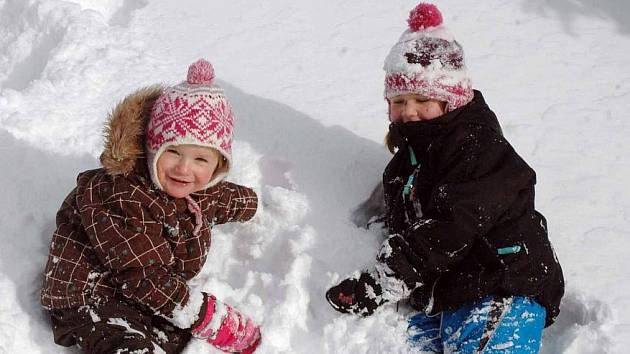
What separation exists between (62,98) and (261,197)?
1316mm

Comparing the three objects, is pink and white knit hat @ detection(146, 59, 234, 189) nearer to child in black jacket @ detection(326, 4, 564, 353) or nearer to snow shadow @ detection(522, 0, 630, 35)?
child in black jacket @ detection(326, 4, 564, 353)

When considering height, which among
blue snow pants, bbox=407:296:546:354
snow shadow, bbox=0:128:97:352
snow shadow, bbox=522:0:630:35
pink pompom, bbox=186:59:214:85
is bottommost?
blue snow pants, bbox=407:296:546:354

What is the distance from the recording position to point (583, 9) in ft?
15.4

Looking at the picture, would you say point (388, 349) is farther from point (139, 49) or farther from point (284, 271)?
point (139, 49)

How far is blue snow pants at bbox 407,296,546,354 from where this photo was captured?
241 cm

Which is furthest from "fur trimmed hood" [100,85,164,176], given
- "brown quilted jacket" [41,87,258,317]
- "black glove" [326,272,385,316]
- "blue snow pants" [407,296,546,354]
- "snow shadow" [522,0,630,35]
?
"snow shadow" [522,0,630,35]

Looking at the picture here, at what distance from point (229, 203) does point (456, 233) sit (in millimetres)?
989

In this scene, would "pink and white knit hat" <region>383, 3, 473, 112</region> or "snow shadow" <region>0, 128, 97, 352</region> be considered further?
"pink and white knit hat" <region>383, 3, 473, 112</region>

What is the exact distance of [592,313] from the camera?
271 centimetres

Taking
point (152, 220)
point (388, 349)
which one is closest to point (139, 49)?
point (152, 220)

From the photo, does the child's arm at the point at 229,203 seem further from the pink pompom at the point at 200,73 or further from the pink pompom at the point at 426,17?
the pink pompom at the point at 426,17

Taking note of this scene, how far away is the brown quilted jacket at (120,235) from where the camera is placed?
231cm

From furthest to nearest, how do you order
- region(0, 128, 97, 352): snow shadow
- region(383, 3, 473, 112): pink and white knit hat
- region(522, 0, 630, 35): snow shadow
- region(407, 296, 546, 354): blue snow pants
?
1. region(522, 0, 630, 35): snow shadow
2. region(383, 3, 473, 112): pink and white knit hat
3. region(0, 128, 97, 352): snow shadow
4. region(407, 296, 546, 354): blue snow pants

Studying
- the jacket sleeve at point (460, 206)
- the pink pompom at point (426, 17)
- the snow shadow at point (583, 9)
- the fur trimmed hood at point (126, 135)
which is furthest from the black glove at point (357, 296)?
the snow shadow at point (583, 9)
